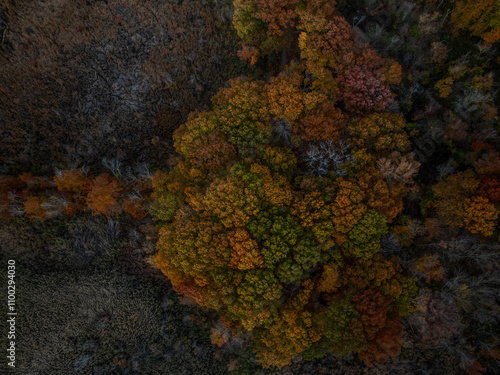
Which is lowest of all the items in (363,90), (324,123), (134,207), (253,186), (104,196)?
(253,186)

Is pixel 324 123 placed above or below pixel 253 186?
above

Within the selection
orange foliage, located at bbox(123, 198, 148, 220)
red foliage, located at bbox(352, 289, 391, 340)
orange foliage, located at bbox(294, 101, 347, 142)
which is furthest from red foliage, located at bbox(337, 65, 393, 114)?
orange foliage, located at bbox(123, 198, 148, 220)

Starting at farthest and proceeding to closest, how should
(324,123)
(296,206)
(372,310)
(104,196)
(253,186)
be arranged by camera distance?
(104,196) → (324,123) → (296,206) → (253,186) → (372,310)

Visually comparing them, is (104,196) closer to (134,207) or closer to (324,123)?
(134,207)

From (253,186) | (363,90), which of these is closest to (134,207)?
(253,186)

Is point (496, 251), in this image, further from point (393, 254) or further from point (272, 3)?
point (272, 3)

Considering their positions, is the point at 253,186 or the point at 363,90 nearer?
the point at 253,186

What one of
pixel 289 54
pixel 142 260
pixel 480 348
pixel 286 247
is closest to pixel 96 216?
pixel 142 260
